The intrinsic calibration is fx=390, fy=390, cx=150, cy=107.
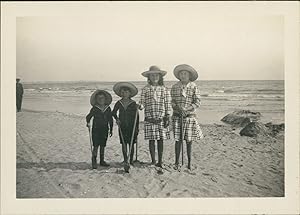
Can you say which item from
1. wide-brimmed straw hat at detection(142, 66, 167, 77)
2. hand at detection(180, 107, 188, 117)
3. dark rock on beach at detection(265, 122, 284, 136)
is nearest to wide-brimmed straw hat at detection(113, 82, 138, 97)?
wide-brimmed straw hat at detection(142, 66, 167, 77)

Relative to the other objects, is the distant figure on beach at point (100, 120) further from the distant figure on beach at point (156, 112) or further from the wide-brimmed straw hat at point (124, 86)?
the distant figure on beach at point (156, 112)

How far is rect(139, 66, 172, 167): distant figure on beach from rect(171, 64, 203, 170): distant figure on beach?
0.04 m

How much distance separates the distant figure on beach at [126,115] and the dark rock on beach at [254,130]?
20.9 inches

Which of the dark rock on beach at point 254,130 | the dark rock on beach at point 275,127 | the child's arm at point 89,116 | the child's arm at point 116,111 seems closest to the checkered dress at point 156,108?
the child's arm at point 116,111

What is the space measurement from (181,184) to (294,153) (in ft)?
1.86

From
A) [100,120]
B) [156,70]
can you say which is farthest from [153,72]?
[100,120]

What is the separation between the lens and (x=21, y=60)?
6.18 feet

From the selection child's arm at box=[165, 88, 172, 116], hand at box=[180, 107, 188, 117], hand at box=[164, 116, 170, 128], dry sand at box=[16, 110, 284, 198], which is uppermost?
child's arm at box=[165, 88, 172, 116]

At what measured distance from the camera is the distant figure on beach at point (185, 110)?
6.26ft

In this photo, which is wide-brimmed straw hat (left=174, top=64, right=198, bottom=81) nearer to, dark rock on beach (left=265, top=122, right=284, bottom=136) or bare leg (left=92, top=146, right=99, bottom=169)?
dark rock on beach (left=265, top=122, right=284, bottom=136)

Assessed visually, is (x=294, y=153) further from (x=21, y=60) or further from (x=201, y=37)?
(x=21, y=60)

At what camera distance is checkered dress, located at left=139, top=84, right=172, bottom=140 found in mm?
1918

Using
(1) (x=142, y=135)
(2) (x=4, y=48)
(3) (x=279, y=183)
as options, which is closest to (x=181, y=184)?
(1) (x=142, y=135)

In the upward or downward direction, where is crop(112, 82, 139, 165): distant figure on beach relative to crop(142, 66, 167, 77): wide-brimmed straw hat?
downward
